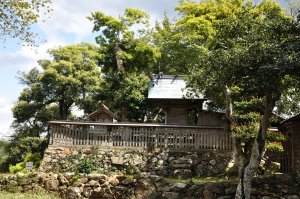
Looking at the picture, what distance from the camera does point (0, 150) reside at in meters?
31.8

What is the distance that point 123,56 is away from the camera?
2475 cm

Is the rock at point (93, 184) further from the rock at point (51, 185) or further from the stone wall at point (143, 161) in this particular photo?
the stone wall at point (143, 161)

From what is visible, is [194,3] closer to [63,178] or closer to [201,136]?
[201,136]

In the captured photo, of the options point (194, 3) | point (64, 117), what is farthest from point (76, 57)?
point (194, 3)

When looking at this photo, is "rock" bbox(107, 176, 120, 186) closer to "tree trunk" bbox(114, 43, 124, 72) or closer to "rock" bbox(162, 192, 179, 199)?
"rock" bbox(162, 192, 179, 199)

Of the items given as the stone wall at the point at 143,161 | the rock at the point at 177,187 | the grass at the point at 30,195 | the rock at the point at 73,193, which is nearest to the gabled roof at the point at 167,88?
the stone wall at the point at 143,161

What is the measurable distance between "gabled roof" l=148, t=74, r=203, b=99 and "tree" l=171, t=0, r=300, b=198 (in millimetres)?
3184

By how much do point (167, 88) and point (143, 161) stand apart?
5.24 meters

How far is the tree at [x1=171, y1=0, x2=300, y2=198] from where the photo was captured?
33.8ft

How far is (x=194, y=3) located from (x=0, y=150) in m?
23.2

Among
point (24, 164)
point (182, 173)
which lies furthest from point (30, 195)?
point (182, 173)

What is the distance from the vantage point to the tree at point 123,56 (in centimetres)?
2422

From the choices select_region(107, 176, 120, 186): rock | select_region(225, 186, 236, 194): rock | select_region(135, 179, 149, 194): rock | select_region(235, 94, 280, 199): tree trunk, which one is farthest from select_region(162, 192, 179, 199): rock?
select_region(235, 94, 280, 199): tree trunk

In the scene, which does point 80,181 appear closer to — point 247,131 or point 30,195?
point 30,195
